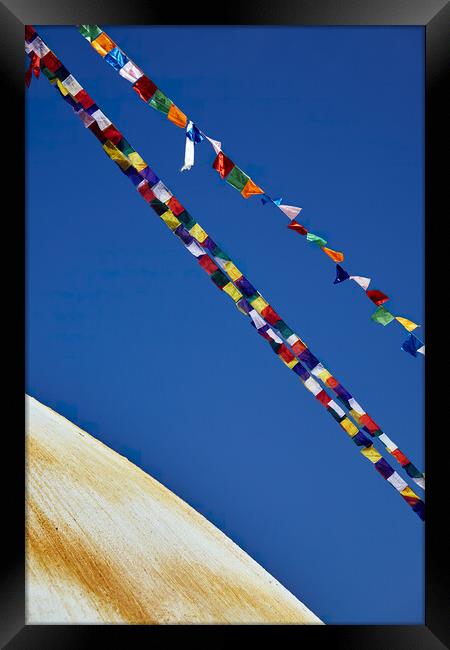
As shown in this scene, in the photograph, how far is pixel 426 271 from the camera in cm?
169

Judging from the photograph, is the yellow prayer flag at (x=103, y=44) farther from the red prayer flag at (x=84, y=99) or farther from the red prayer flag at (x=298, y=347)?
the red prayer flag at (x=298, y=347)

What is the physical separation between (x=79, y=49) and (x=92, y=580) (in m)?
2.78

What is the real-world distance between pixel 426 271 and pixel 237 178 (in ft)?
2.32

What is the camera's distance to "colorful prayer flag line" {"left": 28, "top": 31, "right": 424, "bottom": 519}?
5.69 ft

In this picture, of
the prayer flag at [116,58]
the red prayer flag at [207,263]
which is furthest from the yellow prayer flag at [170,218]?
the prayer flag at [116,58]

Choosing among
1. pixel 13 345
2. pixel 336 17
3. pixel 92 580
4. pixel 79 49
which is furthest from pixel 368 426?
pixel 79 49

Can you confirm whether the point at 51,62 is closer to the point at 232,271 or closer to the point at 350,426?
the point at 232,271

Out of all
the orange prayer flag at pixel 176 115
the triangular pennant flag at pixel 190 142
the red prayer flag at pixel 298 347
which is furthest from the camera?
the red prayer flag at pixel 298 347

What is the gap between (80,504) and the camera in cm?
278

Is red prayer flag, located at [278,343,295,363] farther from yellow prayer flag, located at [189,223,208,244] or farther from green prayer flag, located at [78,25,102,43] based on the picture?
green prayer flag, located at [78,25,102,43]

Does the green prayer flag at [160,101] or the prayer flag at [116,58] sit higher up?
the prayer flag at [116,58]

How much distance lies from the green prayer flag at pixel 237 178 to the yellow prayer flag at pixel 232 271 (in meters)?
0.27

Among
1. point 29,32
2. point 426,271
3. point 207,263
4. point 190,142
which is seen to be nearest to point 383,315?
point 426,271

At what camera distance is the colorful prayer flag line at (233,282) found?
5.69ft
